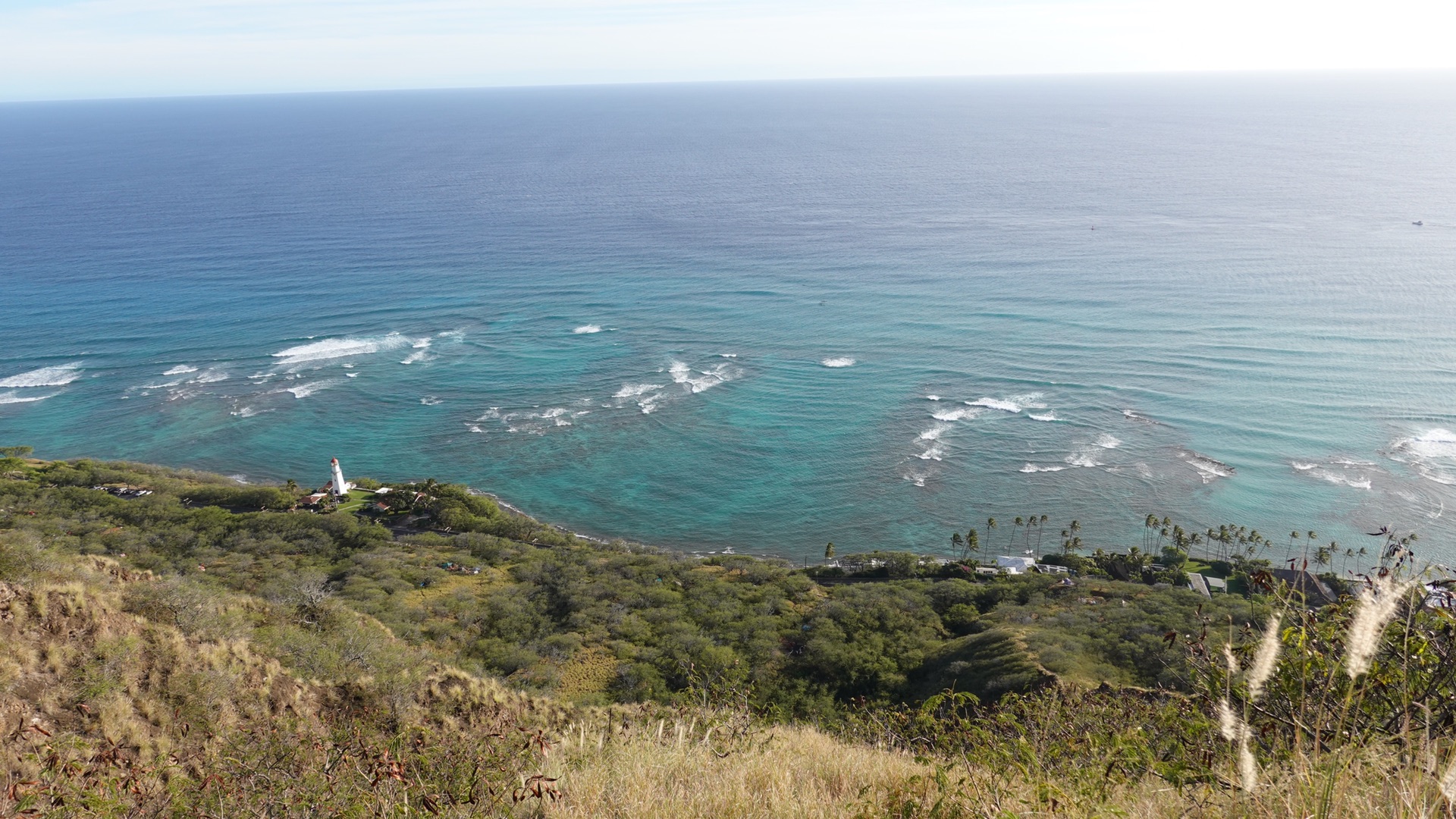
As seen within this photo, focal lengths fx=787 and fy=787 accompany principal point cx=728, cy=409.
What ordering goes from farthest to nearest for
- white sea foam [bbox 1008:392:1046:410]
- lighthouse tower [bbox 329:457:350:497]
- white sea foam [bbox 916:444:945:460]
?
1. white sea foam [bbox 1008:392:1046:410]
2. white sea foam [bbox 916:444:945:460]
3. lighthouse tower [bbox 329:457:350:497]

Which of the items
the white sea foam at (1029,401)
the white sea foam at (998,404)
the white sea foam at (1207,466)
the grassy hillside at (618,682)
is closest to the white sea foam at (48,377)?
the grassy hillside at (618,682)

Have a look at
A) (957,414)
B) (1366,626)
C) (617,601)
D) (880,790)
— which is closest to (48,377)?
(617,601)

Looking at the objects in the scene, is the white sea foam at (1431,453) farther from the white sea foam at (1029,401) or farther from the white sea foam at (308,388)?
the white sea foam at (308,388)

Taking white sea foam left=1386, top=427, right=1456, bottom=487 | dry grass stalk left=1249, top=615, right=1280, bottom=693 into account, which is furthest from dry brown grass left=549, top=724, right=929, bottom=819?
white sea foam left=1386, top=427, right=1456, bottom=487

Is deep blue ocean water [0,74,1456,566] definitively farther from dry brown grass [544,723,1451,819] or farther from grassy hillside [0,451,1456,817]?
dry brown grass [544,723,1451,819]

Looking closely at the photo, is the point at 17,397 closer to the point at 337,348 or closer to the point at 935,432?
the point at 337,348

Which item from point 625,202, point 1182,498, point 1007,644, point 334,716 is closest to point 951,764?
point 334,716
